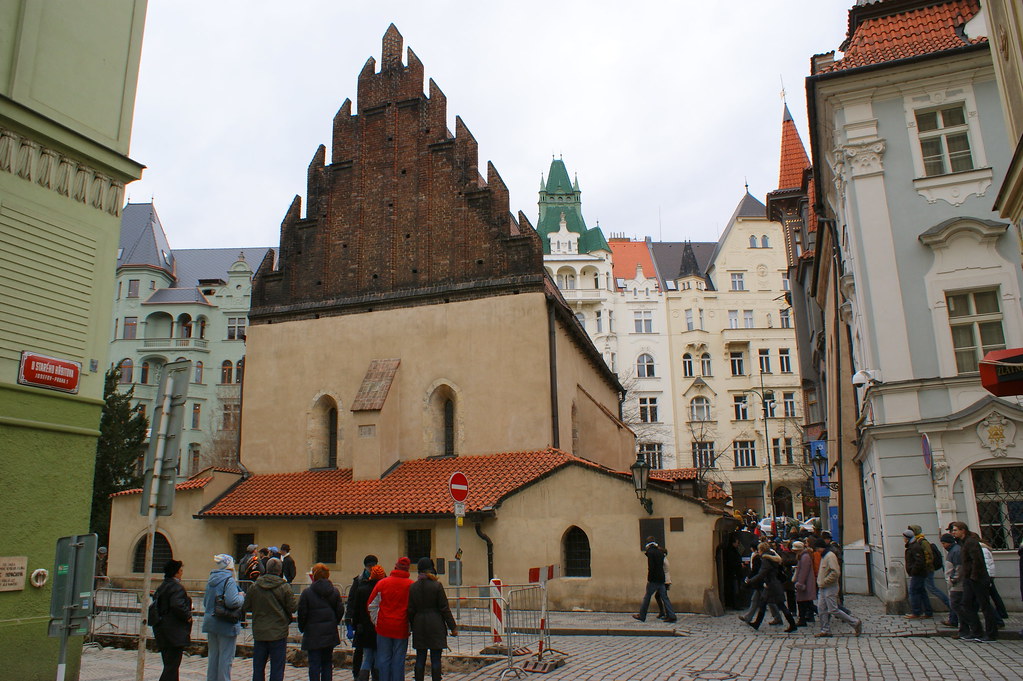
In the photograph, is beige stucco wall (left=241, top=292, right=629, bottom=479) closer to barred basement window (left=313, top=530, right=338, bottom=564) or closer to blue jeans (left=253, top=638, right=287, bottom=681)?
barred basement window (left=313, top=530, right=338, bottom=564)

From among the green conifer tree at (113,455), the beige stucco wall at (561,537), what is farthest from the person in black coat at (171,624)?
the green conifer tree at (113,455)

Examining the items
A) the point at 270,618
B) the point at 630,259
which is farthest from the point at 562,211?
the point at 270,618

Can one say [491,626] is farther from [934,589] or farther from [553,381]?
[553,381]

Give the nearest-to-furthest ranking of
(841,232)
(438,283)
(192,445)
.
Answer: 1. (841,232)
2. (438,283)
3. (192,445)

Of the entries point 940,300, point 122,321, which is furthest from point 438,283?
point 122,321

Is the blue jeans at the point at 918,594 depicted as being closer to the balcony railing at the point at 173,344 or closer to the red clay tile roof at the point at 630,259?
the balcony railing at the point at 173,344

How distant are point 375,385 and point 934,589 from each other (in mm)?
13908

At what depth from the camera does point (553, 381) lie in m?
20.8

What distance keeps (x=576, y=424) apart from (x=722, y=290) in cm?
4525

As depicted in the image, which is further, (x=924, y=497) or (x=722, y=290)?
(x=722, y=290)

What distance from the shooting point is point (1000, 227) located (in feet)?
50.6

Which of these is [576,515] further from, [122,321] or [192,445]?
[122,321]

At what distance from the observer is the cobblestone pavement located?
32.4ft

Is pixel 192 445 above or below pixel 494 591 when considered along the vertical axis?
above
